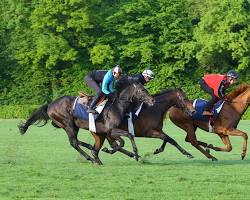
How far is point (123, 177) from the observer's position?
41.4 ft

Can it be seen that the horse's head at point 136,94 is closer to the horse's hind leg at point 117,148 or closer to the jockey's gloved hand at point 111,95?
the jockey's gloved hand at point 111,95

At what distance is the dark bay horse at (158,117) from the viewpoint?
15570 mm

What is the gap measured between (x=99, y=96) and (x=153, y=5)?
3890 cm

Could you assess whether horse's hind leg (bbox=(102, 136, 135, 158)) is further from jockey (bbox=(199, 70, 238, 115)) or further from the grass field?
jockey (bbox=(199, 70, 238, 115))

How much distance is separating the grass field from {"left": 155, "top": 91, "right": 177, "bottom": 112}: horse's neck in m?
1.20

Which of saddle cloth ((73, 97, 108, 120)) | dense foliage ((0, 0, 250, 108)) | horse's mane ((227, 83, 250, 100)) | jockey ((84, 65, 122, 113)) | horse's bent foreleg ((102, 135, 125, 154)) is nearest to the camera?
jockey ((84, 65, 122, 113))

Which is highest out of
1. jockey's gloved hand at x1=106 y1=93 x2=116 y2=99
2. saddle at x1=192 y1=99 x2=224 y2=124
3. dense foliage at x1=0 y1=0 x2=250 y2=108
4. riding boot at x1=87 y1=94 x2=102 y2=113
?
jockey's gloved hand at x1=106 y1=93 x2=116 y2=99

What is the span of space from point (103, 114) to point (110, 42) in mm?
37559

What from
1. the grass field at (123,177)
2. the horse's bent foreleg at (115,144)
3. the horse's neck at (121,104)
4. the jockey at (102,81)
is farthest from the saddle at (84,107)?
the grass field at (123,177)

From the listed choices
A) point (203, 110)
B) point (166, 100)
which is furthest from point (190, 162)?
point (203, 110)

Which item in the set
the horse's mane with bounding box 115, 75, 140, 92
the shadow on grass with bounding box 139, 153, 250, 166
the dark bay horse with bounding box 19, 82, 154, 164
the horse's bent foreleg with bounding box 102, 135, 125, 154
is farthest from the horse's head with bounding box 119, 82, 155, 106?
the shadow on grass with bounding box 139, 153, 250, 166

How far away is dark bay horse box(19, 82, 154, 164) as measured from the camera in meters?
15.2

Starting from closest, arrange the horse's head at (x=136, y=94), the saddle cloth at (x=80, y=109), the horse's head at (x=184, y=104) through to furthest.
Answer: the horse's head at (x=136, y=94) → the saddle cloth at (x=80, y=109) → the horse's head at (x=184, y=104)

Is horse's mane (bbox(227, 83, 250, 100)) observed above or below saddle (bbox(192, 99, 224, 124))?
above
